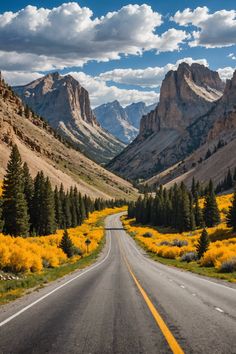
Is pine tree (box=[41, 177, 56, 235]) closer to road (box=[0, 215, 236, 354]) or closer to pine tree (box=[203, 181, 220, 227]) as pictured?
pine tree (box=[203, 181, 220, 227])

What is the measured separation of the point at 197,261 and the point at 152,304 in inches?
1067

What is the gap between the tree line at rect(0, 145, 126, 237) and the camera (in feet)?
202

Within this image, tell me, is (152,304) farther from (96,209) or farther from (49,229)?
(96,209)

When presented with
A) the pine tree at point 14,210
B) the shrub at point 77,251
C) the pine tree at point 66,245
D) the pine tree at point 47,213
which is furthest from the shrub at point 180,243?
the pine tree at point 47,213

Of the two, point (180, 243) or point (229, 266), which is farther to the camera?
point (180, 243)

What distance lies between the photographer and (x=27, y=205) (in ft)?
249

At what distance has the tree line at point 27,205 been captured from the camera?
202 feet

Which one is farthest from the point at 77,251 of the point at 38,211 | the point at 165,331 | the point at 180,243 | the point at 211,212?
the point at 165,331

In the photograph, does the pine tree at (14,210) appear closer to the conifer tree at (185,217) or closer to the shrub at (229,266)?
the conifer tree at (185,217)

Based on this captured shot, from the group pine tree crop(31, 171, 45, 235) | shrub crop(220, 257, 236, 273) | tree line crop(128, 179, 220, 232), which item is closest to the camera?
shrub crop(220, 257, 236, 273)

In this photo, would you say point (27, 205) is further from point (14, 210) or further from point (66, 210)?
point (66, 210)

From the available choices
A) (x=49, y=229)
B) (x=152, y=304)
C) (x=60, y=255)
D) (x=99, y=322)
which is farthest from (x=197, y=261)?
(x=49, y=229)

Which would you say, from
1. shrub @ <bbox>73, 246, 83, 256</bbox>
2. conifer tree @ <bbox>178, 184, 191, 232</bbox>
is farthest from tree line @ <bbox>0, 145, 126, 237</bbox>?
conifer tree @ <bbox>178, 184, 191, 232</bbox>

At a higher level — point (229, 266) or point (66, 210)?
point (66, 210)
